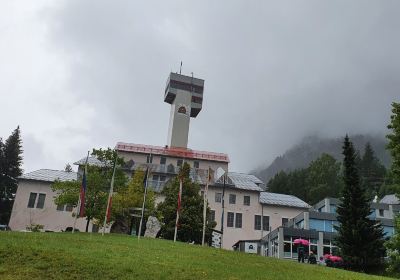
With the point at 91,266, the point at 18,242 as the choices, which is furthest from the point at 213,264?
the point at 18,242

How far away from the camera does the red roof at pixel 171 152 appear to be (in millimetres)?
77312

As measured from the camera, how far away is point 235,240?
68125 millimetres

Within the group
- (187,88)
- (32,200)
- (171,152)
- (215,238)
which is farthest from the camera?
(187,88)

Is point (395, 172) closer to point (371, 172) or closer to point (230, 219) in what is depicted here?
point (230, 219)

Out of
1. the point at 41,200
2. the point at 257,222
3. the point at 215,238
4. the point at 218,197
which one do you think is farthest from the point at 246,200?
the point at 41,200

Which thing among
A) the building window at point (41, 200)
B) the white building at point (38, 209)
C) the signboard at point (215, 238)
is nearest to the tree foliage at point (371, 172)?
the signboard at point (215, 238)

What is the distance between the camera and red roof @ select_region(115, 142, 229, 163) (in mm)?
77312

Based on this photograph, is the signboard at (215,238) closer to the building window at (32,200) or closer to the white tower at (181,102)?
the building window at (32,200)

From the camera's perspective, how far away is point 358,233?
4091 centimetres

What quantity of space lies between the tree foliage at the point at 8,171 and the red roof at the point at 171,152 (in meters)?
16.9

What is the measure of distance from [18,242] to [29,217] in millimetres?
46381

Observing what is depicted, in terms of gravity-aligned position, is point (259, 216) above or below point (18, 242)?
above

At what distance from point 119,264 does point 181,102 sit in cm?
7601

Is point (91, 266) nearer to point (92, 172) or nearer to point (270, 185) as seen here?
point (92, 172)
